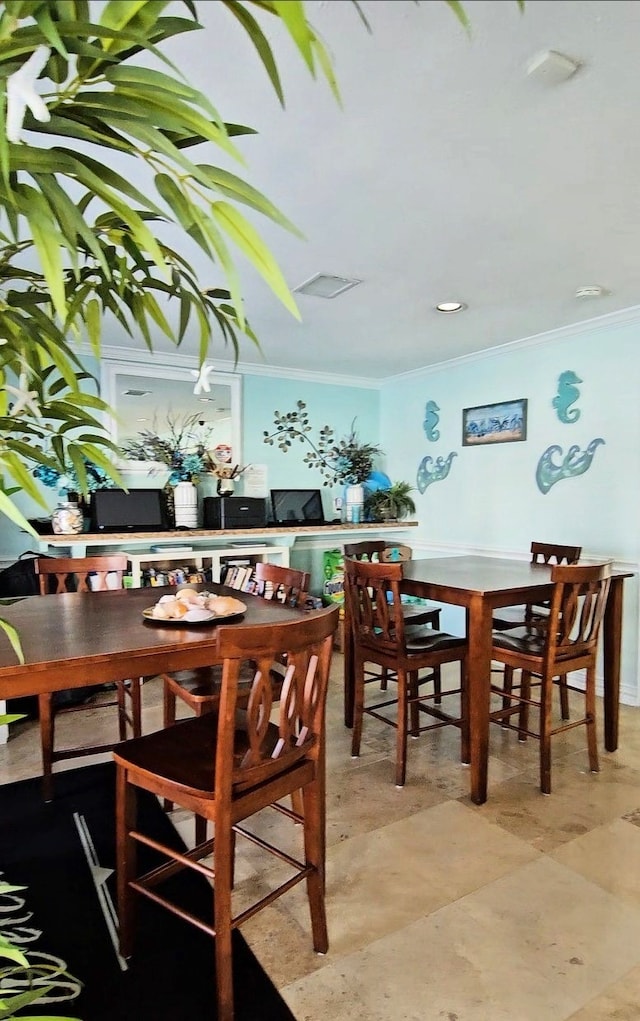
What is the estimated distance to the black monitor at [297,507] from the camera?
4500 millimetres

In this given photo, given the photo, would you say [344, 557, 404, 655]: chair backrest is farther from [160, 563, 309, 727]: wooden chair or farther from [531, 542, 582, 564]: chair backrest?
[531, 542, 582, 564]: chair backrest

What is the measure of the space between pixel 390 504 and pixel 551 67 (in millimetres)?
3835

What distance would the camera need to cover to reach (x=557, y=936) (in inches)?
62.2

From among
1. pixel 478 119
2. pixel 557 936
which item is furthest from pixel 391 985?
pixel 478 119

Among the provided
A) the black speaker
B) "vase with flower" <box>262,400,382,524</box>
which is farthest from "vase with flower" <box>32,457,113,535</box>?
"vase with flower" <box>262,400,382,524</box>

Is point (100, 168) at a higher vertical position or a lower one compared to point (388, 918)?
higher

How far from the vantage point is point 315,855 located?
4.87 feet

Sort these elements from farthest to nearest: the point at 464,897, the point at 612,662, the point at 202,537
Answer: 1. the point at 202,537
2. the point at 612,662
3. the point at 464,897

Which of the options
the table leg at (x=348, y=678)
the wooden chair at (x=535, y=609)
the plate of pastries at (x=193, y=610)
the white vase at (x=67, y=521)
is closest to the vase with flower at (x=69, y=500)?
the white vase at (x=67, y=521)

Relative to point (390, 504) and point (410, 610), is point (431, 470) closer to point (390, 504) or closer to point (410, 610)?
point (390, 504)

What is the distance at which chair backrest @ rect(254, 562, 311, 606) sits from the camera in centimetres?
221

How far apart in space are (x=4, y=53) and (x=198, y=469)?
3547 millimetres

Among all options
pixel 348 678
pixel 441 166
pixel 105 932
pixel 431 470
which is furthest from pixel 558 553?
pixel 105 932

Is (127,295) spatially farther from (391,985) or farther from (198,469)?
(198,469)
